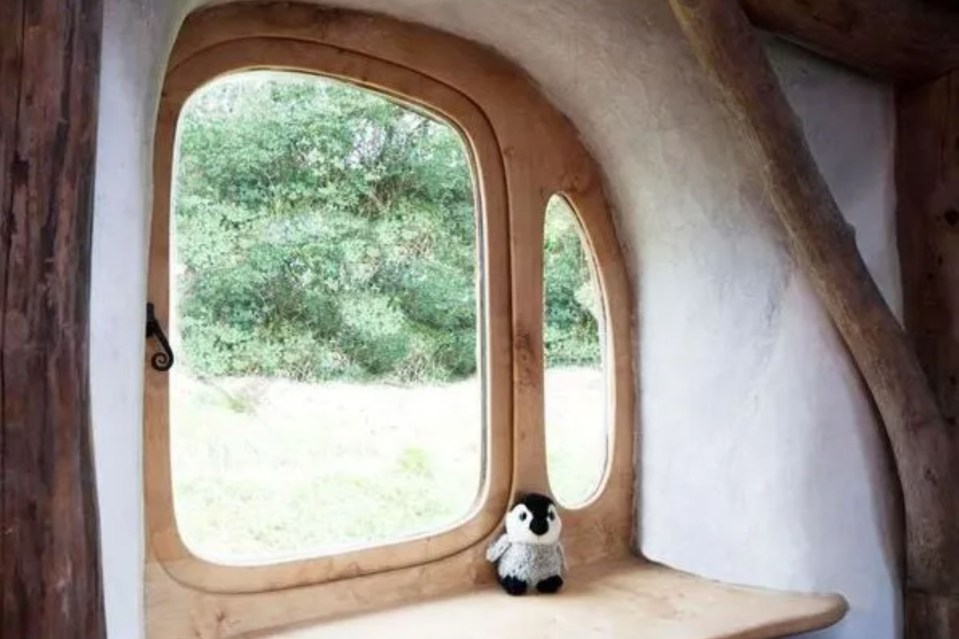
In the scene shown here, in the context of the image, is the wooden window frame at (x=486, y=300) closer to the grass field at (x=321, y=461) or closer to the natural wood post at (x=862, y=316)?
the grass field at (x=321, y=461)

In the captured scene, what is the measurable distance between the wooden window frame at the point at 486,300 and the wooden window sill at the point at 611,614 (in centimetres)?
7

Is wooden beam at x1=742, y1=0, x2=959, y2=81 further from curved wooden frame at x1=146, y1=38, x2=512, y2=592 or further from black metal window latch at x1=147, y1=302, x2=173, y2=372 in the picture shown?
black metal window latch at x1=147, y1=302, x2=173, y2=372

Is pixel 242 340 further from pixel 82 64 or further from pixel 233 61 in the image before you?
pixel 82 64

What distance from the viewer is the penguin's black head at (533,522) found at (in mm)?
1616

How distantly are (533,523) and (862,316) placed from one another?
0.63m

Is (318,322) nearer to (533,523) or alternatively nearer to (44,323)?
(533,523)

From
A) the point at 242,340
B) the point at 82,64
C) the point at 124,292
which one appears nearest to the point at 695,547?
the point at 242,340

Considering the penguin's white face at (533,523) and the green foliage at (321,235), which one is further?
the penguin's white face at (533,523)

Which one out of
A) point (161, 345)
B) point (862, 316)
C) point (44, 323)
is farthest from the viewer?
point (862, 316)

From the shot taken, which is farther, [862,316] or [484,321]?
[484,321]

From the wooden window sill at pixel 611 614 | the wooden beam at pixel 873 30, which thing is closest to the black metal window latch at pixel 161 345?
the wooden window sill at pixel 611 614

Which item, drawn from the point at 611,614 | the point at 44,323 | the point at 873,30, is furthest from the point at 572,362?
the point at 44,323

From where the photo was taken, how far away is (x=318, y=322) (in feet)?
5.08

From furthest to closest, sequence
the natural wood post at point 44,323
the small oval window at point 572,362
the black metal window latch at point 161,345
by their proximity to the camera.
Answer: the small oval window at point 572,362, the black metal window latch at point 161,345, the natural wood post at point 44,323
